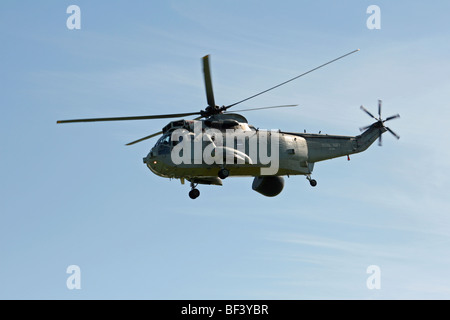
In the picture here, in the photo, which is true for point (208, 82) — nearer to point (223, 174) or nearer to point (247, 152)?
point (247, 152)

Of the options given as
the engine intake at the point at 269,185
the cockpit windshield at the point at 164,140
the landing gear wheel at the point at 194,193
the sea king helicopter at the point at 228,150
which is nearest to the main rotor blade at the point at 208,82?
the sea king helicopter at the point at 228,150

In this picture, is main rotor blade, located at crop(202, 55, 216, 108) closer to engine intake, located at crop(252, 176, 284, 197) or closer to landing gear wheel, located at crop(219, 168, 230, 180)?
landing gear wheel, located at crop(219, 168, 230, 180)

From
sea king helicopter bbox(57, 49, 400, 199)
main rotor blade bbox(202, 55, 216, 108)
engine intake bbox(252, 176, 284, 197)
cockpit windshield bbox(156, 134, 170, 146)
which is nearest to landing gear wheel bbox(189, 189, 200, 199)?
sea king helicopter bbox(57, 49, 400, 199)

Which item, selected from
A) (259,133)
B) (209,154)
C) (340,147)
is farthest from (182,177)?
(340,147)

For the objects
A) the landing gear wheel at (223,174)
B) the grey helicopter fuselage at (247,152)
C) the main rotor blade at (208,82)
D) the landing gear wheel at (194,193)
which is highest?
the main rotor blade at (208,82)

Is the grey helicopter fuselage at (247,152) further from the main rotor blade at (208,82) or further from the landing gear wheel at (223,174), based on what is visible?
the main rotor blade at (208,82)

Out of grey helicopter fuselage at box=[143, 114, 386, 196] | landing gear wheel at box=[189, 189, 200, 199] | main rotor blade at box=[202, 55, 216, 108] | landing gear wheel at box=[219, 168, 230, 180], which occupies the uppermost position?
main rotor blade at box=[202, 55, 216, 108]

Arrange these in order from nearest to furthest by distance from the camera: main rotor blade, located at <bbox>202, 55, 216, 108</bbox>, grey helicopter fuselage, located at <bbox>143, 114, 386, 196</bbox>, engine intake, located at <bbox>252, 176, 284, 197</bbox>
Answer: grey helicopter fuselage, located at <bbox>143, 114, 386, 196</bbox> < main rotor blade, located at <bbox>202, 55, 216, 108</bbox> < engine intake, located at <bbox>252, 176, 284, 197</bbox>

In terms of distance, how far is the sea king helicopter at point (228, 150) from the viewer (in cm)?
4762

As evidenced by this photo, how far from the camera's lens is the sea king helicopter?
47.6 metres
